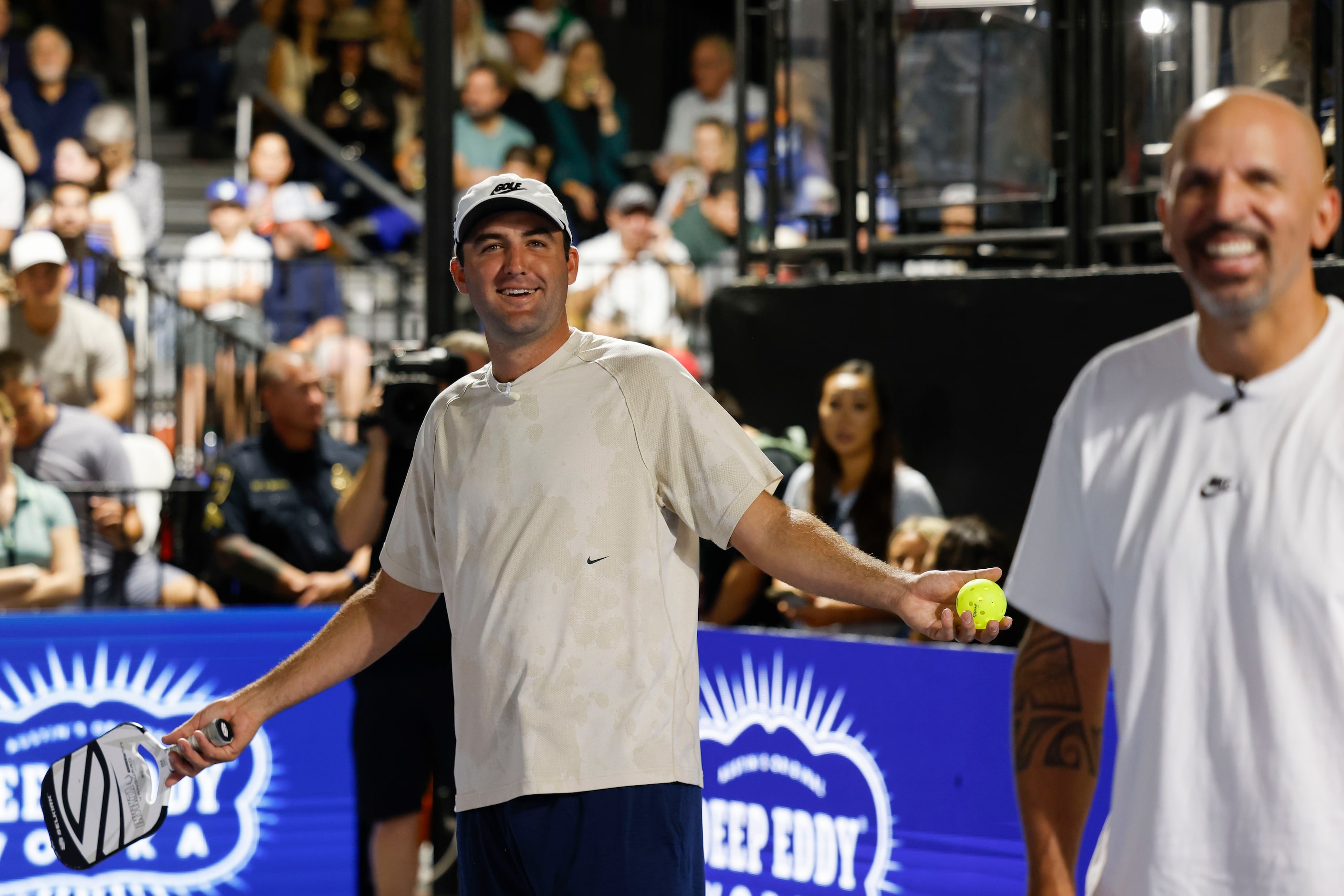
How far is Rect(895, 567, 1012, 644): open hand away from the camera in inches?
115

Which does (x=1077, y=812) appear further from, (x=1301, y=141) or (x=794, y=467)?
(x=794, y=467)

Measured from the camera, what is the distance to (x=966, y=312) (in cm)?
682

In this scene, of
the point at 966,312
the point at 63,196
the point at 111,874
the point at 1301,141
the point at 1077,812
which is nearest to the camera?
the point at 1301,141

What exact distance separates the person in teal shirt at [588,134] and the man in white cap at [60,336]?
469 cm

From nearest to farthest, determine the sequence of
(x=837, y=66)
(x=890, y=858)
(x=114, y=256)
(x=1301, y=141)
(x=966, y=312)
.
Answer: (x=1301, y=141)
(x=890, y=858)
(x=966, y=312)
(x=837, y=66)
(x=114, y=256)

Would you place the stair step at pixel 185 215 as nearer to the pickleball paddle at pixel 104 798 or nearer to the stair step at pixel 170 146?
the stair step at pixel 170 146

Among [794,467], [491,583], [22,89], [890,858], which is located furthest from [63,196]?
[491,583]

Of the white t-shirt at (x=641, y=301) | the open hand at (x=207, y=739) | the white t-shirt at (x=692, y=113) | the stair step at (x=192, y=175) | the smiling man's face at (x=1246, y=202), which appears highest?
the white t-shirt at (x=692, y=113)

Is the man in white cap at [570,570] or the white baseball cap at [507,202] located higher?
the white baseball cap at [507,202]

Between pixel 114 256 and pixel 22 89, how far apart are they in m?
3.84

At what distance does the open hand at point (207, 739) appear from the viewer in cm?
360

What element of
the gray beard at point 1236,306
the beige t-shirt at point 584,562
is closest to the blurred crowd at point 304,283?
the beige t-shirt at point 584,562

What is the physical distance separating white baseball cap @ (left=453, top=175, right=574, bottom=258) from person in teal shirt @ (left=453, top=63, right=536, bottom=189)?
8780 millimetres

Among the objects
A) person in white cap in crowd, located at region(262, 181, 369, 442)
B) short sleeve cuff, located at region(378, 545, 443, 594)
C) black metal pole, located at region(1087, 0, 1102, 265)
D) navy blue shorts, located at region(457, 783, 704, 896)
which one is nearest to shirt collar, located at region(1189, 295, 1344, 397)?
navy blue shorts, located at region(457, 783, 704, 896)
